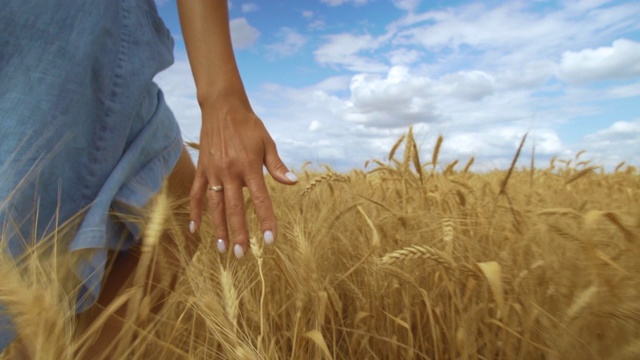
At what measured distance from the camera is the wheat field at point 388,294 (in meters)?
0.63

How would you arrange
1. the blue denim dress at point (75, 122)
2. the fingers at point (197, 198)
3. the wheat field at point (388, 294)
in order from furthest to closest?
the fingers at point (197, 198)
the blue denim dress at point (75, 122)
the wheat field at point (388, 294)

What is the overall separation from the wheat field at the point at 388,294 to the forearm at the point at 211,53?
221mm

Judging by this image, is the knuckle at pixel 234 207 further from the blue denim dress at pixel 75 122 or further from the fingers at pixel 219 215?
the blue denim dress at pixel 75 122

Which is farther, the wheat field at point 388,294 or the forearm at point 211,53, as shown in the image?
the forearm at point 211,53

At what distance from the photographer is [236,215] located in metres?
0.83

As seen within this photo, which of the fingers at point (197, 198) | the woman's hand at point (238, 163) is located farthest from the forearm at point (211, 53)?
the fingers at point (197, 198)

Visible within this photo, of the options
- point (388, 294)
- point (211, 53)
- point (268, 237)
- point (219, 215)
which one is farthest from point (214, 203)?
point (388, 294)

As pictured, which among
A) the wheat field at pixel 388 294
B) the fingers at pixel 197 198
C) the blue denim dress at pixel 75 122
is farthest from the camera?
the fingers at pixel 197 198

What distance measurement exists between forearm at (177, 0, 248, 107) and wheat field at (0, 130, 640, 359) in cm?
22

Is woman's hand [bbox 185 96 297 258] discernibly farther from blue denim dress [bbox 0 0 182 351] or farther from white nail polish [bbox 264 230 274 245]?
blue denim dress [bbox 0 0 182 351]

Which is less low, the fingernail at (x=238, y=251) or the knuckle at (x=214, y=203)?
the knuckle at (x=214, y=203)

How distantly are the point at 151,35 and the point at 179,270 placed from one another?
0.50 metres

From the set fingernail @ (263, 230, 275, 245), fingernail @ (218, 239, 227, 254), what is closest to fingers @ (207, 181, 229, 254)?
fingernail @ (218, 239, 227, 254)

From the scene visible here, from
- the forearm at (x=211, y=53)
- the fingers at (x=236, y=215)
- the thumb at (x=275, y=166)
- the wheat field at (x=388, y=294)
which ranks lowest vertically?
the wheat field at (x=388, y=294)
